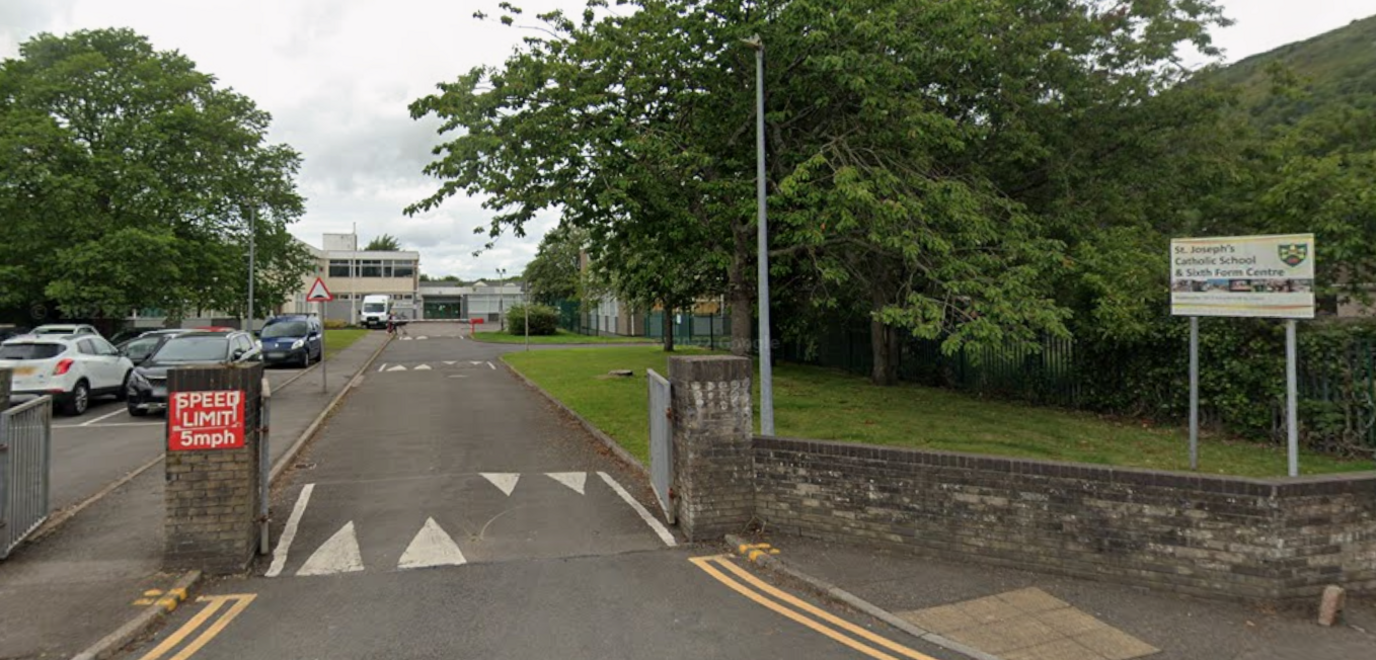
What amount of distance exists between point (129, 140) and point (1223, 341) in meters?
31.5

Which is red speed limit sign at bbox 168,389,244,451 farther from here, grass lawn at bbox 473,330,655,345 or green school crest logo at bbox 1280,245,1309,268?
grass lawn at bbox 473,330,655,345

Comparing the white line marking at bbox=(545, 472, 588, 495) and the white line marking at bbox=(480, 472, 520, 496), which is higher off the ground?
the white line marking at bbox=(480, 472, 520, 496)

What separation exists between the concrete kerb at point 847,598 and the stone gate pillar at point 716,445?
273mm

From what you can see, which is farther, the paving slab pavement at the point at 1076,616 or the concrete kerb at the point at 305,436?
the concrete kerb at the point at 305,436

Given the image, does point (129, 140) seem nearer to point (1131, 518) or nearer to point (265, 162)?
point (265, 162)

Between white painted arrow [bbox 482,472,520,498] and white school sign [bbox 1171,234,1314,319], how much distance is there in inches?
309

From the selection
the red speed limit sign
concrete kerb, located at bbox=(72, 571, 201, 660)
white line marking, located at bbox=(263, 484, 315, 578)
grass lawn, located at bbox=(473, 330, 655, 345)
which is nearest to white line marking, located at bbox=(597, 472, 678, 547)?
white line marking, located at bbox=(263, 484, 315, 578)

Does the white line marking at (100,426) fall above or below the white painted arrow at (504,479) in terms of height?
above

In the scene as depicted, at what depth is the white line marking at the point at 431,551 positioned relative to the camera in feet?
21.5

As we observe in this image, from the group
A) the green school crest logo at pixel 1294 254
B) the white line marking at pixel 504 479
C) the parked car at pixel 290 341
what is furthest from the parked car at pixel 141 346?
the green school crest logo at pixel 1294 254

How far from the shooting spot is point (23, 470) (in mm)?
6555

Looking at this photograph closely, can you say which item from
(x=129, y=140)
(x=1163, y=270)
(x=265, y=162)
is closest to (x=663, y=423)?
(x=1163, y=270)

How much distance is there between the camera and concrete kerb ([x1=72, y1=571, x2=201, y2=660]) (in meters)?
4.71

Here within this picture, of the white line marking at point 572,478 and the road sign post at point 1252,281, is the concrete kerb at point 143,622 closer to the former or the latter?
the white line marking at point 572,478
